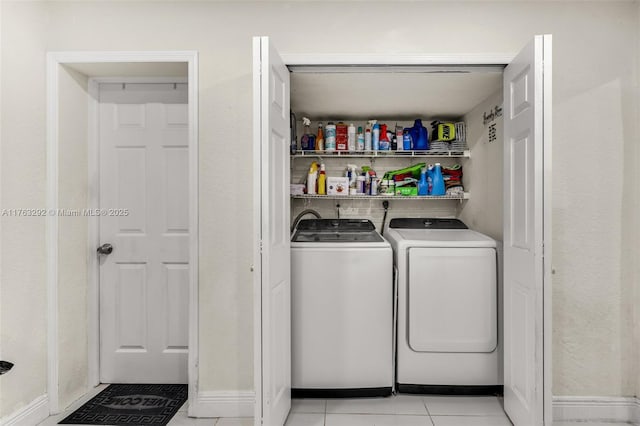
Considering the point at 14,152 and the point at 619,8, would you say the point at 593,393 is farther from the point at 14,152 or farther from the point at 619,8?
the point at 14,152

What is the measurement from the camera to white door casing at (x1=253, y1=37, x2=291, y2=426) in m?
1.86

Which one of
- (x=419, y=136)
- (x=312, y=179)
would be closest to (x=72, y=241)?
(x=312, y=179)

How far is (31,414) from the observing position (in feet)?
7.43

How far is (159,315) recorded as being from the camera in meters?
2.83

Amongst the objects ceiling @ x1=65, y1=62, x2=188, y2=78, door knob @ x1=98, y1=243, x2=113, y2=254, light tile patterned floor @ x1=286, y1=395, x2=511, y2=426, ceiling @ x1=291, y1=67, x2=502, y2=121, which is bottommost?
light tile patterned floor @ x1=286, y1=395, x2=511, y2=426

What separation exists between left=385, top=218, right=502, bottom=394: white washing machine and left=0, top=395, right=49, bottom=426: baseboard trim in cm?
209

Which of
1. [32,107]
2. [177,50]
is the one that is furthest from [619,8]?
[32,107]

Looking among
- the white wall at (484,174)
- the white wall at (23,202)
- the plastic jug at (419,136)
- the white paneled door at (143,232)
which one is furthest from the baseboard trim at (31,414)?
the plastic jug at (419,136)

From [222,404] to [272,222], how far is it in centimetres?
117

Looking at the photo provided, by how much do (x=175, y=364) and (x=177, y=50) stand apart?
200 cm

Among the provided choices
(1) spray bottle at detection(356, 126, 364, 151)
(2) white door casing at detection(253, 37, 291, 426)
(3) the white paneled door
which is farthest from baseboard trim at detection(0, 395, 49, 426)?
(1) spray bottle at detection(356, 126, 364, 151)

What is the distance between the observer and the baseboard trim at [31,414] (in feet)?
7.00

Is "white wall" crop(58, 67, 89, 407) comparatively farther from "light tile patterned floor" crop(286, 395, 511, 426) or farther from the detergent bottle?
the detergent bottle

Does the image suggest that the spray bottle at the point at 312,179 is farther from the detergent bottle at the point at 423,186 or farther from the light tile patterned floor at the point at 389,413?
the light tile patterned floor at the point at 389,413
